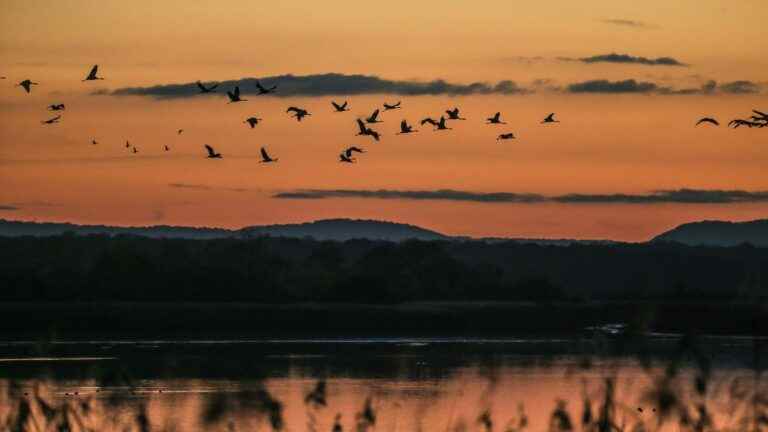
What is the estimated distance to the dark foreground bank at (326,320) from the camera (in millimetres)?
68438

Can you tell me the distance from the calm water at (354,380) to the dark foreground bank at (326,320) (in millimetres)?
5499

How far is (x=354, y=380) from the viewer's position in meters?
41.5

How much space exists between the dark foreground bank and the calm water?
550cm

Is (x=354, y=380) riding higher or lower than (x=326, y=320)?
higher

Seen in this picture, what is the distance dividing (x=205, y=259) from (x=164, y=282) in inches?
→ 511

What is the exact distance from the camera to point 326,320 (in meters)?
74.6

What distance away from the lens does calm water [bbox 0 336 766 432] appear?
28.1m

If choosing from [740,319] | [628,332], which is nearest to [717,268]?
[740,319]

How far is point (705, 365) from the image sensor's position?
1265cm

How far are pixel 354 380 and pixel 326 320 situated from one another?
33.2 m

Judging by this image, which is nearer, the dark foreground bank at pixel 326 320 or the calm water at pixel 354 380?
the calm water at pixel 354 380

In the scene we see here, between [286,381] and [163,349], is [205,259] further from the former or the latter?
[286,381]

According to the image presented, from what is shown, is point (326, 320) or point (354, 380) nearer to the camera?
point (354, 380)

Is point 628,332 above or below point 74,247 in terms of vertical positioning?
above
